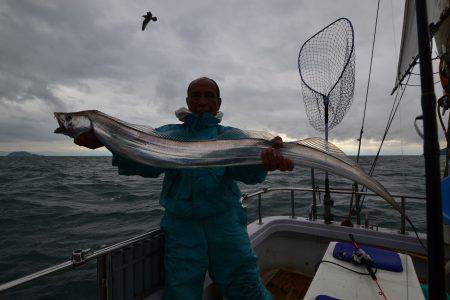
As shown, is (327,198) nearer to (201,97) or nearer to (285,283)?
(285,283)

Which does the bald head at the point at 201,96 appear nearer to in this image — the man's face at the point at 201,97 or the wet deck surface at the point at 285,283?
the man's face at the point at 201,97

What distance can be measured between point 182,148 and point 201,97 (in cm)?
102

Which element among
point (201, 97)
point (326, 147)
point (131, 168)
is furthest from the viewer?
point (201, 97)

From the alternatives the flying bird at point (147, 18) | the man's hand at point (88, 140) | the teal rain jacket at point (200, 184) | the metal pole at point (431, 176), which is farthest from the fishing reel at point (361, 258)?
the flying bird at point (147, 18)

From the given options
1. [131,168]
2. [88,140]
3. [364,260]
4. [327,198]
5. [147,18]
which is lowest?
[364,260]

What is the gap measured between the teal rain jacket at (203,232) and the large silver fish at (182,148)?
0.35m

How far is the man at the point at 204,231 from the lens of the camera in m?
3.07

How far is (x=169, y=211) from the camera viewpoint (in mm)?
3215

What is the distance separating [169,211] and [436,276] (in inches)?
93.8

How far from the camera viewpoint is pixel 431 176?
78.3 inches

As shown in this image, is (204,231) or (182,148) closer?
(182,148)

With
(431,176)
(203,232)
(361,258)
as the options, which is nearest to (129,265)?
(203,232)

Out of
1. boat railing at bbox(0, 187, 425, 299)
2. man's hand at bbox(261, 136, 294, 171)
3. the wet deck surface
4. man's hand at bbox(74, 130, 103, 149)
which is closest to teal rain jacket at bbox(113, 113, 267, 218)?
man's hand at bbox(74, 130, 103, 149)

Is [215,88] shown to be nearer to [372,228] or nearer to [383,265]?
[383,265]
